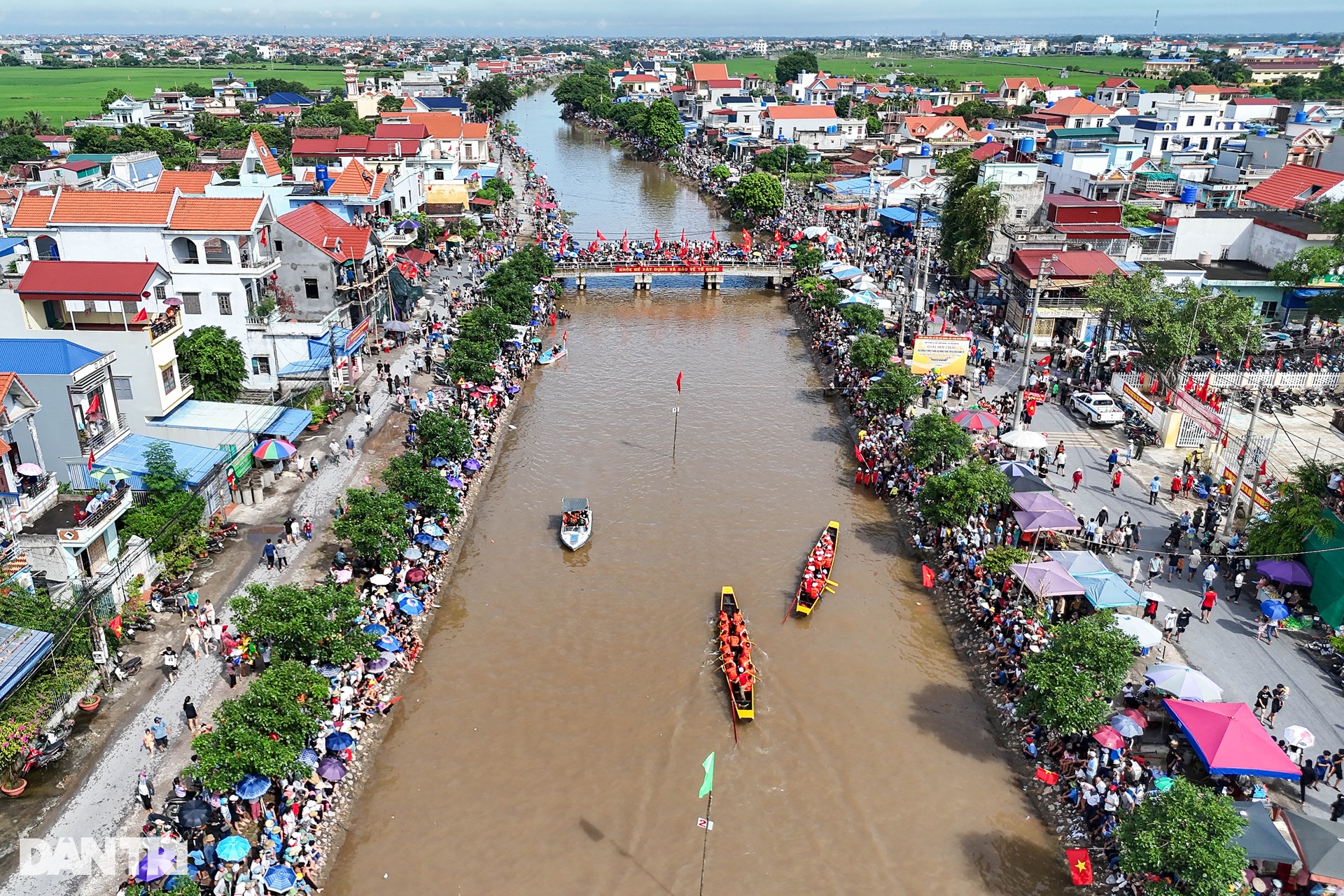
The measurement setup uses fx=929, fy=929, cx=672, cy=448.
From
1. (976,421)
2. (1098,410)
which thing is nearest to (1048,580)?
(976,421)

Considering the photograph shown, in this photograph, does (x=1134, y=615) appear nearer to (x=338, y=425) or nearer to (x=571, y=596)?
(x=571, y=596)

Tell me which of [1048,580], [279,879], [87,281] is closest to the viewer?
[279,879]

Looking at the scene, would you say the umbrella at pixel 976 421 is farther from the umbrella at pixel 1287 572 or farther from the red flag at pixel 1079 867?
the red flag at pixel 1079 867

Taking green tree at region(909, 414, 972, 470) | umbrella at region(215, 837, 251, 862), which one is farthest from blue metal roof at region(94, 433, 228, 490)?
green tree at region(909, 414, 972, 470)

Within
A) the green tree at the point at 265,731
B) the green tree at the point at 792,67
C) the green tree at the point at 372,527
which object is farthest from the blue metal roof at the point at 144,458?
the green tree at the point at 792,67

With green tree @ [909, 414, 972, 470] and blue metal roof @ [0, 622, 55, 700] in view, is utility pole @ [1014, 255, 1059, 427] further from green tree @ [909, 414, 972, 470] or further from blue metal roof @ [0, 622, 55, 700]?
blue metal roof @ [0, 622, 55, 700]

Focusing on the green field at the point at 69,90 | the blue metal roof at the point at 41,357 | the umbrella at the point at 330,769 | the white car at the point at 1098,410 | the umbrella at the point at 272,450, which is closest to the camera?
the umbrella at the point at 330,769

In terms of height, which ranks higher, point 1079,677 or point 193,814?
point 1079,677

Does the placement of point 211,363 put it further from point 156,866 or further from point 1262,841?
point 1262,841
